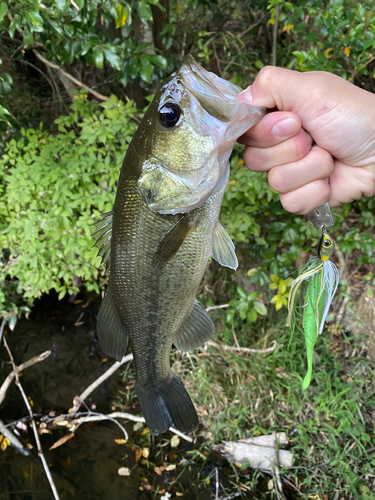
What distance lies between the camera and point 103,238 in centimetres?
120

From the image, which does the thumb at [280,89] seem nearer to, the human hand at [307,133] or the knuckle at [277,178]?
the human hand at [307,133]

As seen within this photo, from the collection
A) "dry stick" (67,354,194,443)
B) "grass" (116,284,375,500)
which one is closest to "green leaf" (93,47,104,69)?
"dry stick" (67,354,194,443)

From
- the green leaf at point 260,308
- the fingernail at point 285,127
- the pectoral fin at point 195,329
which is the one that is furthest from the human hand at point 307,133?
the green leaf at point 260,308

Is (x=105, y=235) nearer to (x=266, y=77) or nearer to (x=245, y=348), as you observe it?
(x=266, y=77)

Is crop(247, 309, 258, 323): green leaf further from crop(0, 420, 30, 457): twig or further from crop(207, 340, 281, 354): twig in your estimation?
crop(0, 420, 30, 457): twig

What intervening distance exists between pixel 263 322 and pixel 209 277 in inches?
26.4

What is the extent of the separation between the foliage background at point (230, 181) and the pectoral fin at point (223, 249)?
3.48ft

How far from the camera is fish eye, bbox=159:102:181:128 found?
3.02 ft

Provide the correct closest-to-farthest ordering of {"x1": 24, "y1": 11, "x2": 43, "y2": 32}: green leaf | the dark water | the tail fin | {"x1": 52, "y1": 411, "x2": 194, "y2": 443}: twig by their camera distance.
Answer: the tail fin < {"x1": 24, "y1": 11, "x2": 43, "y2": 32}: green leaf < the dark water < {"x1": 52, "y1": 411, "x2": 194, "y2": 443}: twig

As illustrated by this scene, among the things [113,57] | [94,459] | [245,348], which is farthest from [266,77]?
[94,459]

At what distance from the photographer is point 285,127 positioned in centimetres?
96

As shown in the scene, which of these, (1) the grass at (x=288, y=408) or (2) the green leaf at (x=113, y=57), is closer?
(2) the green leaf at (x=113, y=57)

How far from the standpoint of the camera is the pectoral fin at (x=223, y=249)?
3.55ft

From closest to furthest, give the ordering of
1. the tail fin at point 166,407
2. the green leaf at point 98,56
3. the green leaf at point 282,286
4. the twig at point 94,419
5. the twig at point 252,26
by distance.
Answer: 1. the tail fin at point 166,407
2. the green leaf at point 98,56
3. the green leaf at point 282,286
4. the twig at point 94,419
5. the twig at point 252,26
